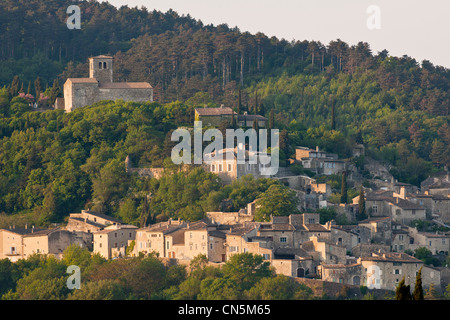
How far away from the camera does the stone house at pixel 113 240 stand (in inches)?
2527

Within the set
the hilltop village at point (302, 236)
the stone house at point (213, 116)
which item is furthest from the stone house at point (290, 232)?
the stone house at point (213, 116)

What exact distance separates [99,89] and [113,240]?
72.7ft

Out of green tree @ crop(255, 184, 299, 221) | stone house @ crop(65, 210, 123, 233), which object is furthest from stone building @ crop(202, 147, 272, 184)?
stone house @ crop(65, 210, 123, 233)

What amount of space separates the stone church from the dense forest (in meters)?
1.66

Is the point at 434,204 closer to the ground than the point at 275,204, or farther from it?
closer to the ground

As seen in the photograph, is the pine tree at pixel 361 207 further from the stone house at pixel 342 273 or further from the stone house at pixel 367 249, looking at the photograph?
the stone house at pixel 342 273

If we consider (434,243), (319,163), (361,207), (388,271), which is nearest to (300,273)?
(388,271)

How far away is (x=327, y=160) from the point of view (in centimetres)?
7562

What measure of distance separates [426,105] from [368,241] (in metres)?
39.5

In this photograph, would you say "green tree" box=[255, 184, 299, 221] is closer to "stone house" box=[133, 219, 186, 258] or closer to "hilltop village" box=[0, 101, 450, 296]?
"hilltop village" box=[0, 101, 450, 296]

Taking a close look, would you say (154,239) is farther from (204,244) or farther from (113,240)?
(113,240)

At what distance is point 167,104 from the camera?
83125mm
